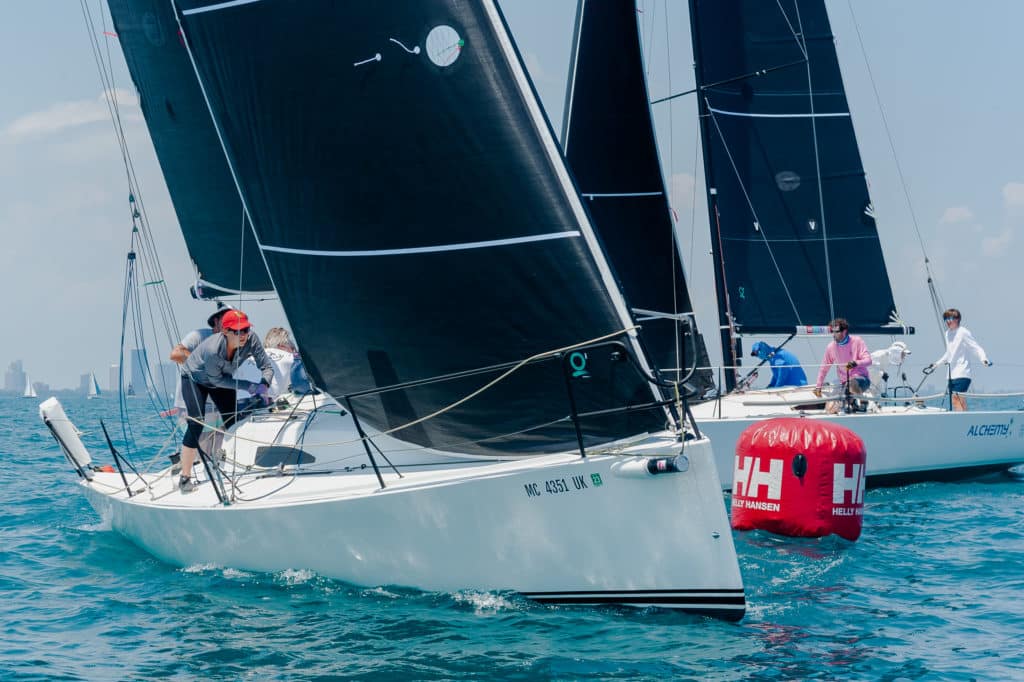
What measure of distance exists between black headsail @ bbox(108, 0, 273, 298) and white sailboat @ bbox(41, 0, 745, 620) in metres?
4.19

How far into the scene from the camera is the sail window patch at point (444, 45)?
7145mm

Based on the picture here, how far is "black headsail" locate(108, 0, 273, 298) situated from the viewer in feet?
40.4

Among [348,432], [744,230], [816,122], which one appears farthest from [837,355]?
[348,432]

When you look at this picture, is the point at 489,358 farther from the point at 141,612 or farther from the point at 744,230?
the point at 744,230

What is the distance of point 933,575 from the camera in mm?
8328

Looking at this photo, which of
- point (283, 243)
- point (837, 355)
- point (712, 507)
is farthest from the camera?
point (837, 355)

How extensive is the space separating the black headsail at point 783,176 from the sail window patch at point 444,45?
8824mm

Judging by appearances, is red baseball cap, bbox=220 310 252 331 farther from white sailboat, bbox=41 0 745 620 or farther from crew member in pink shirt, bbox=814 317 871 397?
crew member in pink shirt, bbox=814 317 871 397

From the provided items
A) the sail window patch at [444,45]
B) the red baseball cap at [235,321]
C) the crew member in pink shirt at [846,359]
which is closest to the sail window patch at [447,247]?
the red baseball cap at [235,321]

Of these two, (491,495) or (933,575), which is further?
(933,575)

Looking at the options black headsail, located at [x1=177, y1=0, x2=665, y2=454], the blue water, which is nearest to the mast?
the blue water

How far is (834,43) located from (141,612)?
42.7 feet

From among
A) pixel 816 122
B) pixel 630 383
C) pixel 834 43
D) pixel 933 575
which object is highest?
pixel 834 43

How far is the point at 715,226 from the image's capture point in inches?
607
